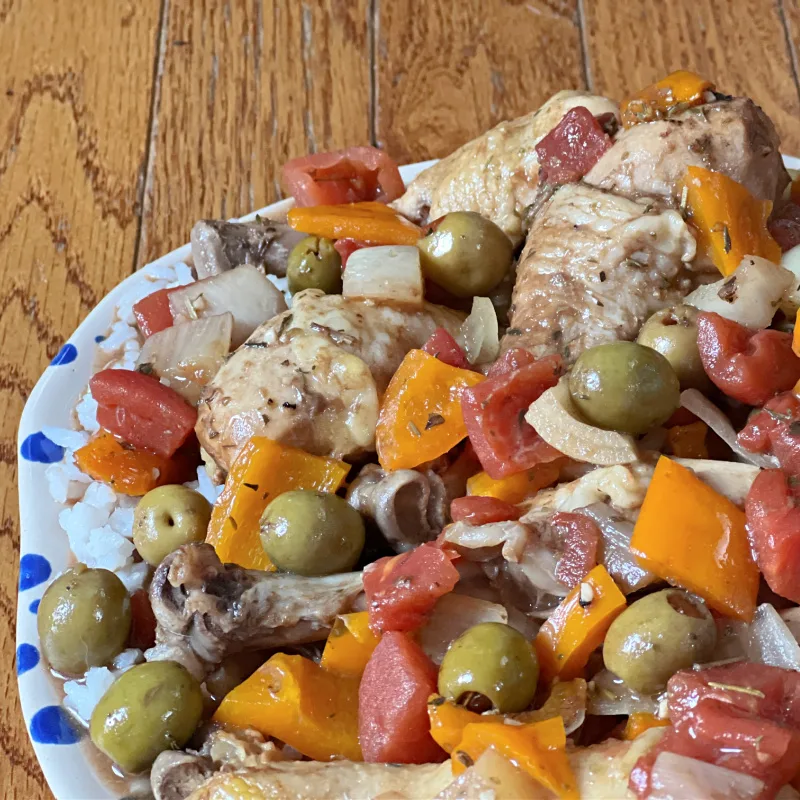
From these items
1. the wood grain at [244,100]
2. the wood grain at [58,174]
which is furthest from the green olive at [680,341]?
the wood grain at [244,100]

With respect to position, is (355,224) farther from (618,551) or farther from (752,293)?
(618,551)

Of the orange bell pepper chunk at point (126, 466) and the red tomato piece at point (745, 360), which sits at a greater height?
the red tomato piece at point (745, 360)

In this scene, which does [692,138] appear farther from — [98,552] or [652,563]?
[98,552]

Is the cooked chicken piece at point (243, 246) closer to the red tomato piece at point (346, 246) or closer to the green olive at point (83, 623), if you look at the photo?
the red tomato piece at point (346, 246)

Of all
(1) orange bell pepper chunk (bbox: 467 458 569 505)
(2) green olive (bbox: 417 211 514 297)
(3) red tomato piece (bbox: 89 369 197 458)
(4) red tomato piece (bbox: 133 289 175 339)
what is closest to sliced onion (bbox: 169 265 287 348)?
(4) red tomato piece (bbox: 133 289 175 339)

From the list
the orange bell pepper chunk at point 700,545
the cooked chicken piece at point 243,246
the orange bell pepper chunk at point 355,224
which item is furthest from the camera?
the cooked chicken piece at point 243,246

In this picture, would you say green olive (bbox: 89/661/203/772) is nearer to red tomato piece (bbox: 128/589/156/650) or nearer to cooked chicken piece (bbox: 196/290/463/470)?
red tomato piece (bbox: 128/589/156/650)
